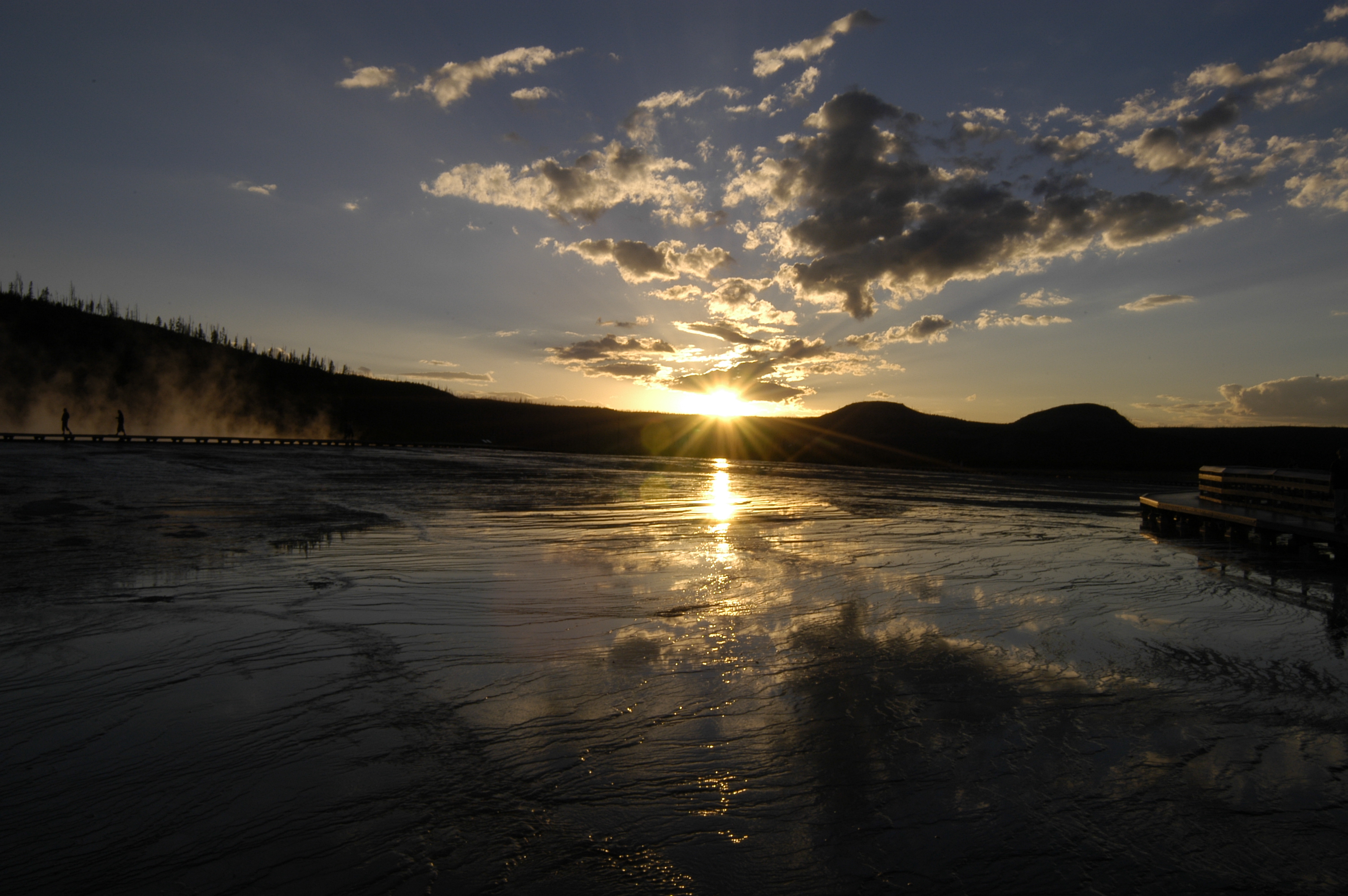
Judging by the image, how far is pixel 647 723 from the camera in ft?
15.1

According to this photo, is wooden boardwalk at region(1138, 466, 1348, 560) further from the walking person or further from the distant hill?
the distant hill

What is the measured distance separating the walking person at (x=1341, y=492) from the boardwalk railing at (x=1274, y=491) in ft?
2.76

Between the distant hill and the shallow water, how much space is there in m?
63.9

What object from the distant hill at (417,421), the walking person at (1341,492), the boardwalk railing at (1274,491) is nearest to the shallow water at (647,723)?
the walking person at (1341,492)

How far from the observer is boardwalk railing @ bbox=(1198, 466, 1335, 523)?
44.0 ft

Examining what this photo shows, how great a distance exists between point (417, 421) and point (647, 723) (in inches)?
4682

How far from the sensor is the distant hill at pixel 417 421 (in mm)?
71125

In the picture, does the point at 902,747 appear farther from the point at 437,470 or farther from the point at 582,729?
the point at 437,470

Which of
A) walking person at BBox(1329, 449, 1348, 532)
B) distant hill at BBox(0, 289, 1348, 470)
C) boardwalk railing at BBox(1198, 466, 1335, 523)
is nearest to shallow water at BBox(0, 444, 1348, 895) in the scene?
walking person at BBox(1329, 449, 1348, 532)

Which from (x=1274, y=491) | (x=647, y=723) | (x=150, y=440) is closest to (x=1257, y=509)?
(x=1274, y=491)

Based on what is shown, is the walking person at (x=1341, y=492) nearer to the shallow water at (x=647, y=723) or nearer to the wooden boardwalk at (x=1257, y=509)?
the wooden boardwalk at (x=1257, y=509)

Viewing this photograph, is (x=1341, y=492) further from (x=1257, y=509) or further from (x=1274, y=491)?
(x=1257, y=509)

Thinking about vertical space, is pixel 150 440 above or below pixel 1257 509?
above

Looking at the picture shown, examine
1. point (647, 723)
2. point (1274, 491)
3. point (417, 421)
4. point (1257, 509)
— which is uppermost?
point (417, 421)
